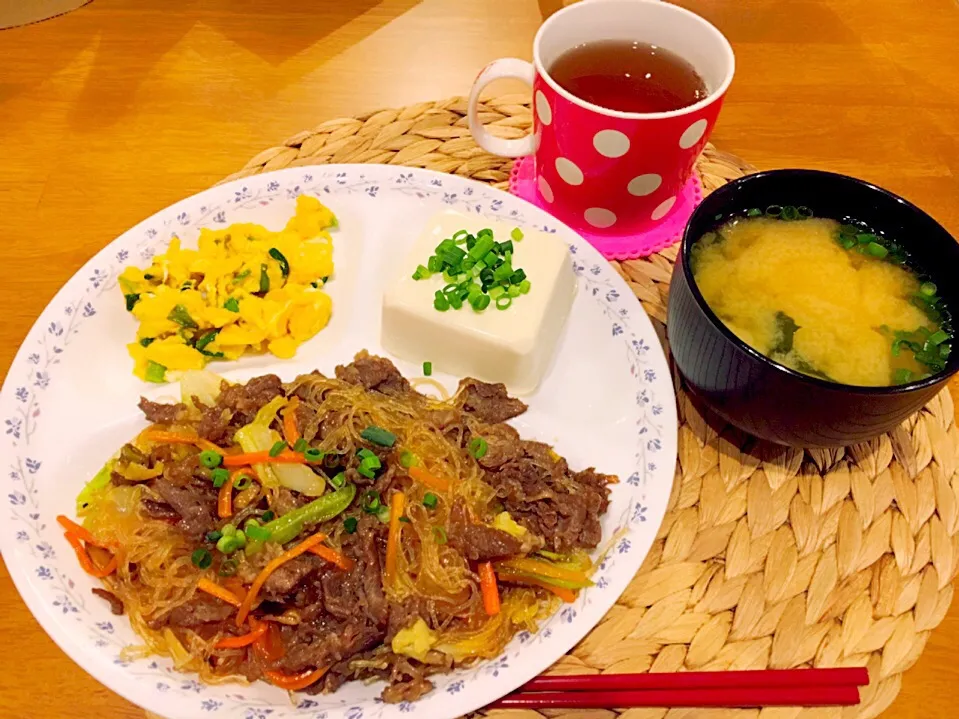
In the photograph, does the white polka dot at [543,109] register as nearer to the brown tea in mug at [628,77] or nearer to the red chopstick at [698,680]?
the brown tea in mug at [628,77]

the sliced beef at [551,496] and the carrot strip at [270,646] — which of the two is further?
the sliced beef at [551,496]

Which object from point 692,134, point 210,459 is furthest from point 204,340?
point 692,134

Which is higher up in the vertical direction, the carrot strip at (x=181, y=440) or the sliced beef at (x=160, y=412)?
the sliced beef at (x=160, y=412)

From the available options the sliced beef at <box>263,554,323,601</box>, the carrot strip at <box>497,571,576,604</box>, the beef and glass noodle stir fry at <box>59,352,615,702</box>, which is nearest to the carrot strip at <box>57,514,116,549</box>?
the beef and glass noodle stir fry at <box>59,352,615,702</box>

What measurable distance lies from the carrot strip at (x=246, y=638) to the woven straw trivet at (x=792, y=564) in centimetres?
54

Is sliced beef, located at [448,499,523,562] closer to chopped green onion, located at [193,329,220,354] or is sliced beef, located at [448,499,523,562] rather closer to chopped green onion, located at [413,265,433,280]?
chopped green onion, located at [413,265,433,280]

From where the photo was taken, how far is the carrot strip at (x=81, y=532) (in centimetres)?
167

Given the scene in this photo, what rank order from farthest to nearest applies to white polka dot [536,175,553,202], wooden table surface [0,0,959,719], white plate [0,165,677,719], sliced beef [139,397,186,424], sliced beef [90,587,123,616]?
wooden table surface [0,0,959,719]
white polka dot [536,175,553,202]
sliced beef [139,397,186,424]
sliced beef [90,587,123,616]
white plate [0,165,677,719]

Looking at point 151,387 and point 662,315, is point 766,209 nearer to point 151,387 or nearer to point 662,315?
point 662,315

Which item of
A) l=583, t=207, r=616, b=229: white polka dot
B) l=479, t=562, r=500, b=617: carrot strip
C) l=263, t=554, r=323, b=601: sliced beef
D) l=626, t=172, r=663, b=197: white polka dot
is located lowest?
l=479, t=562, r=500, b=617: carrot strip

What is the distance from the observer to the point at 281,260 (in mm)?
2107

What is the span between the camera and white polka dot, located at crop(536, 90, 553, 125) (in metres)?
2.05

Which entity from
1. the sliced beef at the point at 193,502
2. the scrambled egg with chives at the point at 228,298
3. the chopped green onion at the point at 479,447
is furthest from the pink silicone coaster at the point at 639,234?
the sliced beef at the point at 193,502

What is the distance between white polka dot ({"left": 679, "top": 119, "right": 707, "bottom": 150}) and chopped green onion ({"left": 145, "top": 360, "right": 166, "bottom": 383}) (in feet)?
5.06
